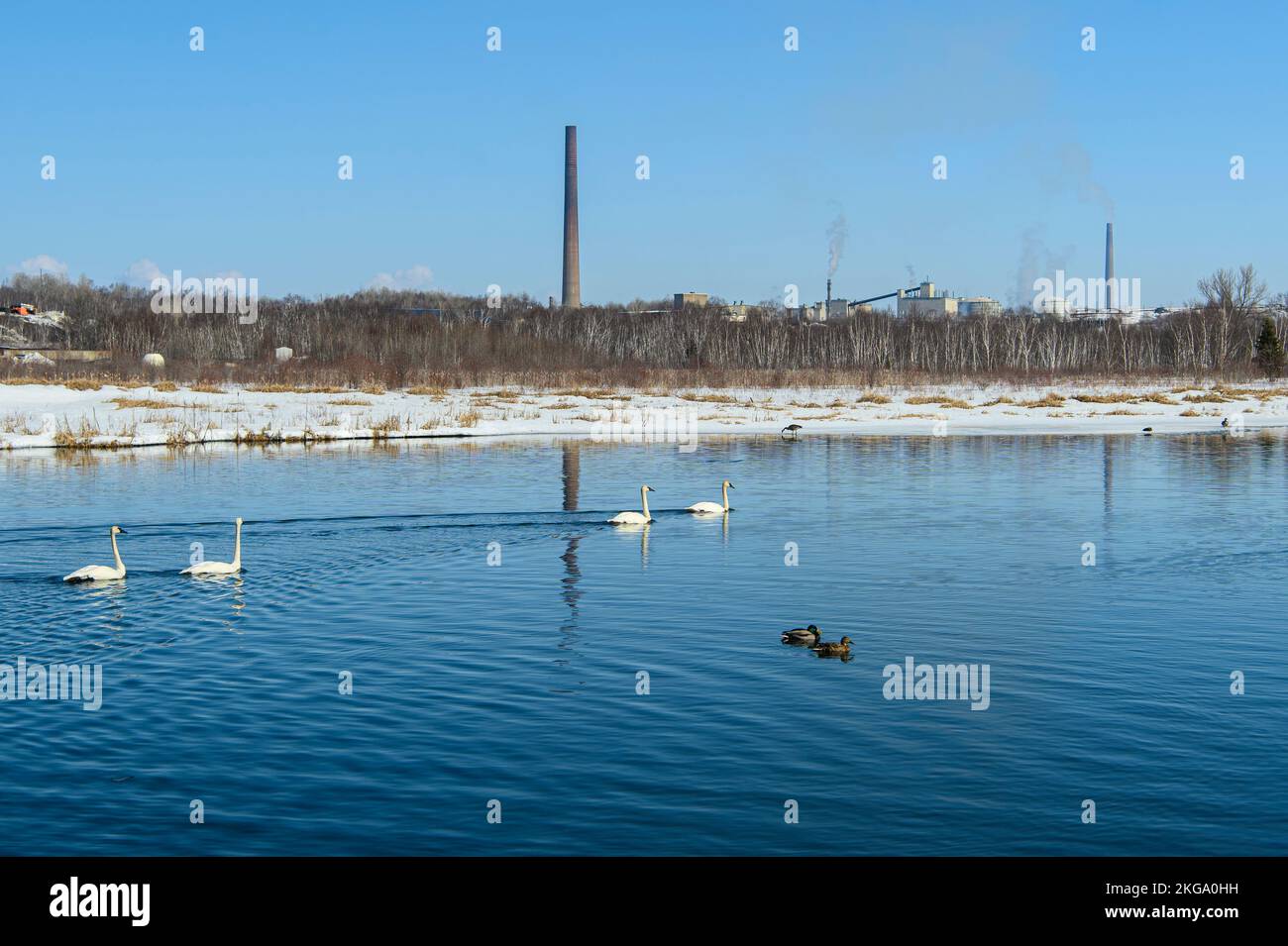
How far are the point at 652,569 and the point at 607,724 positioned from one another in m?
9.59

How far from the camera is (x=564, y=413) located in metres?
64.1

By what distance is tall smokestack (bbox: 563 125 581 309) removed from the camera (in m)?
136

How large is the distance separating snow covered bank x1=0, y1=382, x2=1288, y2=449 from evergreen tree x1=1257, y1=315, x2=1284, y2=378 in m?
17.5

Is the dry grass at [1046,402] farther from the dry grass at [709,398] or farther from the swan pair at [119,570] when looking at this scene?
the swan pair at [119,570]

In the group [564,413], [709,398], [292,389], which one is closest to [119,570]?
[564,413]

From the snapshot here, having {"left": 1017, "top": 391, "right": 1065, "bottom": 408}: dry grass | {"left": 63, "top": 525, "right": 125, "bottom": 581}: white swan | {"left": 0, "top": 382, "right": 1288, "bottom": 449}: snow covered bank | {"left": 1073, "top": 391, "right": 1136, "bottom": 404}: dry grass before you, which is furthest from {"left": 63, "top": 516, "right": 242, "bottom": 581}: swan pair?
{"left": 1073, "top": 391, "right": 1136, "bottom": 404}: dry grass

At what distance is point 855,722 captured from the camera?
45.0ft

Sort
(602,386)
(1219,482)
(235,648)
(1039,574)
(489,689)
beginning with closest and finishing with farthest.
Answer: (489,689), (235,648), (1039,574), (1219,482), (602,386)

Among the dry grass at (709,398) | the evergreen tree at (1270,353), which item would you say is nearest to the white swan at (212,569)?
the dry grass at (709,398)

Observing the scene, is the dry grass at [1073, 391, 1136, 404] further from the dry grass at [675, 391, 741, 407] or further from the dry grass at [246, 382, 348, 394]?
the dry grass at [246, 382, 348, 394]

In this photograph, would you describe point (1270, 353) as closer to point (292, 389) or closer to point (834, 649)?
point (292, 389)
